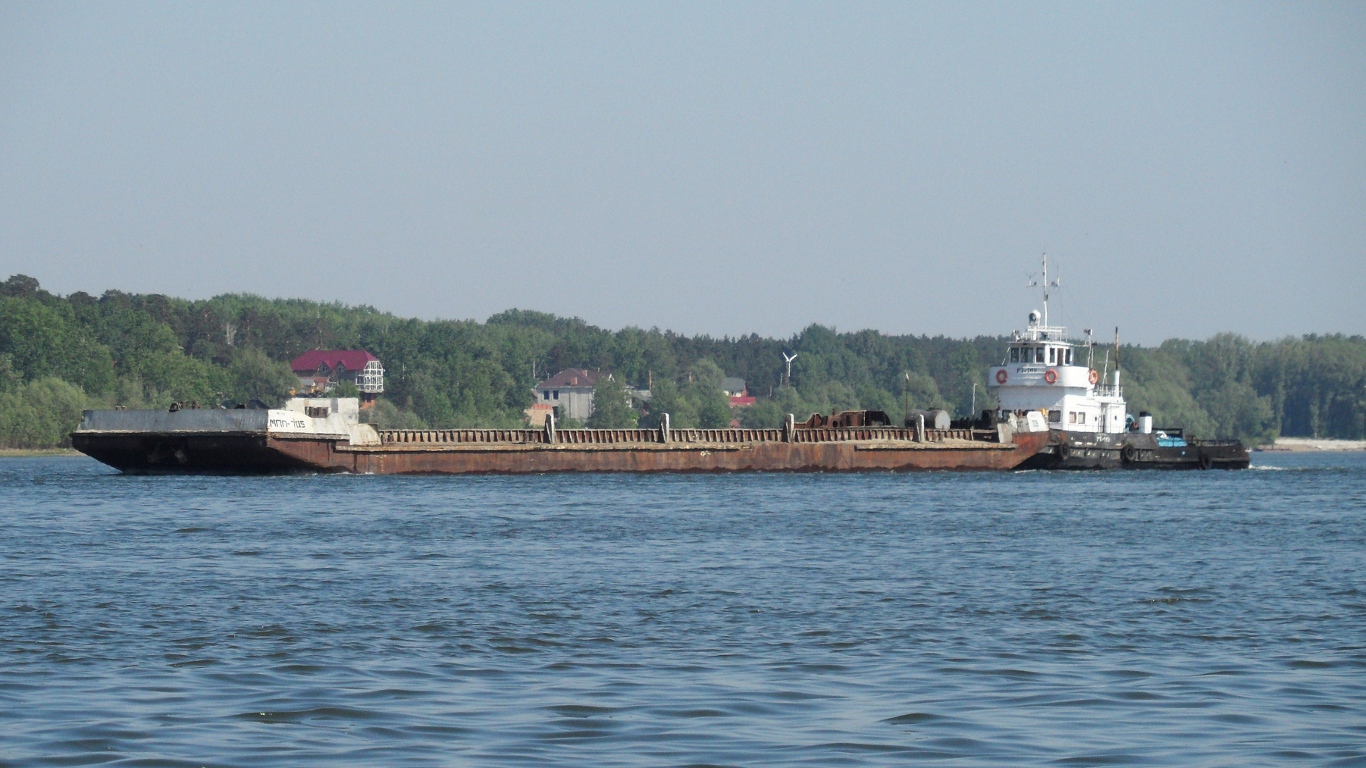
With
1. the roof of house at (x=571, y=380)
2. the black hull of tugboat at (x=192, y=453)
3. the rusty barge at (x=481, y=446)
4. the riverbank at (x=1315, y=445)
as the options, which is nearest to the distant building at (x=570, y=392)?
the roof of house at (x=571, y=380)

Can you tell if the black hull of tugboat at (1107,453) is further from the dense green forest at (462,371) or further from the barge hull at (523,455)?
the dense green forest at (462,371)

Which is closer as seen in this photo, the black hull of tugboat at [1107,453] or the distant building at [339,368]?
the black hull of tugboat at [1107,453]

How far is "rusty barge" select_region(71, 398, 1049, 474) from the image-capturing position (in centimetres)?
4891

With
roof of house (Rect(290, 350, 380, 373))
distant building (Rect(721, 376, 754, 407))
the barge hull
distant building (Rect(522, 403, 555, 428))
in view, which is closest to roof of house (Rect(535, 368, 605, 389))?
distant building (Rect(522, 403, 555, 428))

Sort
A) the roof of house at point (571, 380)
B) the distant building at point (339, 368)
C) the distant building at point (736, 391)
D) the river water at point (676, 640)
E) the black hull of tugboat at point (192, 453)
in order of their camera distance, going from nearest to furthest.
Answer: the river water at point (676, 640)
the black hull of tugboat at point (192, 453)
the distant building at point (339, 368)
the roof of house at point (571, 380)
the distant building at point (736, 391)

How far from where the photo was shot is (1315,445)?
554 feet

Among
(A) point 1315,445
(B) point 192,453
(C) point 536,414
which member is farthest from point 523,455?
(A) point 1315,445

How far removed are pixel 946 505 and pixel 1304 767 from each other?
29139 millimetres

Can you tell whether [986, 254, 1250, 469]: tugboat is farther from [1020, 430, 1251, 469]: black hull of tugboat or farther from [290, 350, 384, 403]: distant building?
[290, 350, 384, 403]: distant building

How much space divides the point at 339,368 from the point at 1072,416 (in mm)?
102949

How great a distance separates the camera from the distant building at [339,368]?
14688 cm

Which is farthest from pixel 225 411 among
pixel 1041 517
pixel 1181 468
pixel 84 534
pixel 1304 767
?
pixel 1304 767

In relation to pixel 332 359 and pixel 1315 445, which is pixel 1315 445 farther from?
pixel 332 359

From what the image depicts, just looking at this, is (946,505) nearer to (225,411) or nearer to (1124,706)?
(225,411)
